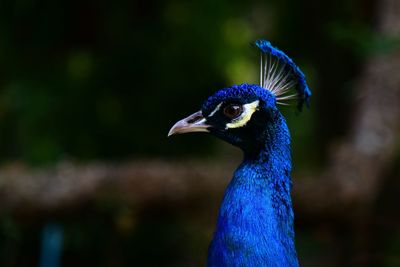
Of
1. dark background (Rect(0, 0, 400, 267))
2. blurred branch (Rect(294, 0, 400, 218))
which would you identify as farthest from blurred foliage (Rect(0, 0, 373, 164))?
blurred branch (Rect(294, 0, 400, 218))

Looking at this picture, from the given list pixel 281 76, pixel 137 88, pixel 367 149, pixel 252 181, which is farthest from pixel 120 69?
pixel 252 181

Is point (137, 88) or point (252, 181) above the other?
point (137, 88)

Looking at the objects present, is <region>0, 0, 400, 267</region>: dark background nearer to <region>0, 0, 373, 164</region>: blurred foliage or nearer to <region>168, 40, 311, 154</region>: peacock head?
<region>0, 0, 373, 164</region>: blurred foliage

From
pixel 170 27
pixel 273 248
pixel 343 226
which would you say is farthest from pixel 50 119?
pixel 273 248

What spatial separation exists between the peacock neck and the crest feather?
0.11m

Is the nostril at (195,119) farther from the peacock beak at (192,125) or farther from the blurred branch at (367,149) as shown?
the blurred branch at (367,149)

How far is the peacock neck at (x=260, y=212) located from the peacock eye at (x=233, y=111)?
3.1 inches

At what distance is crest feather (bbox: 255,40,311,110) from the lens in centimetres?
176

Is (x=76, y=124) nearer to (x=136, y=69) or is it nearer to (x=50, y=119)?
(x=50, y=119)

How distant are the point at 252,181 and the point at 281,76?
29cm

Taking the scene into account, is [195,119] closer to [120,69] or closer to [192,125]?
[192,125]

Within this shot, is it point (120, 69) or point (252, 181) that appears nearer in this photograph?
point (252, 181)

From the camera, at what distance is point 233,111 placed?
1.66 metres

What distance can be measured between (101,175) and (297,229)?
1061 mm
